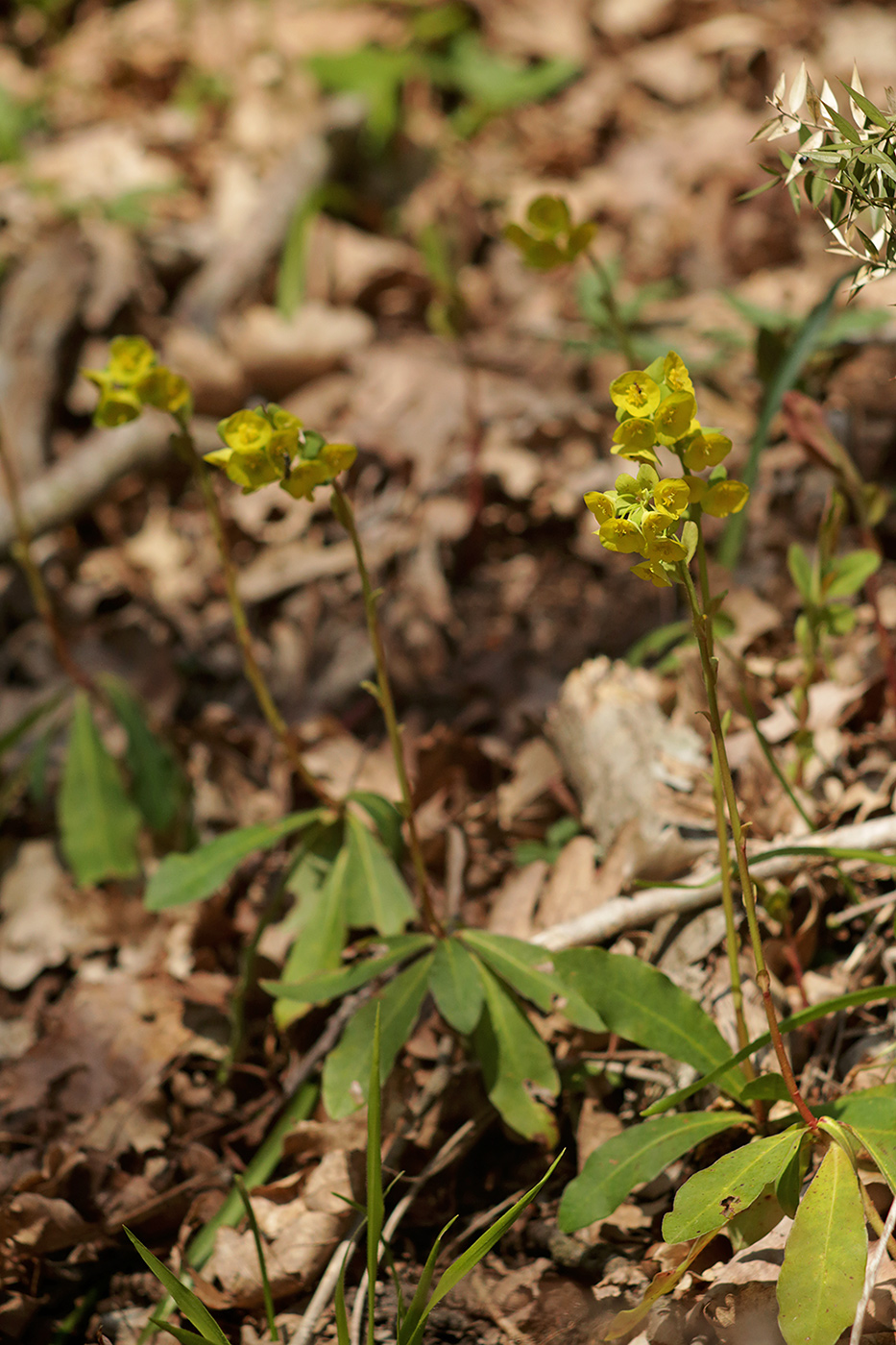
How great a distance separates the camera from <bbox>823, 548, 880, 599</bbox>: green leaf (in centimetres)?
186

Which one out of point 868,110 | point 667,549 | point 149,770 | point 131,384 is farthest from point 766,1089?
point 149,770

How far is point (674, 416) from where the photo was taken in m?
1.20

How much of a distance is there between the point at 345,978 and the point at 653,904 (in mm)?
577

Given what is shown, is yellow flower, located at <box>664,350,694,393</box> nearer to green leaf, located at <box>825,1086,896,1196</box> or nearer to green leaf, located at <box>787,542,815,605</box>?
green leaf, located at <box>787,542,815,605</box>

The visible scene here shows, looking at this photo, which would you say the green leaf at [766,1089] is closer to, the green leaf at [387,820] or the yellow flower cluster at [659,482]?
the yellow flower cluster at [659,482]

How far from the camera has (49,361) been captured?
3.65m

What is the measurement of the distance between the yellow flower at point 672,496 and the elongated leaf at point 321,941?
1.12 meters

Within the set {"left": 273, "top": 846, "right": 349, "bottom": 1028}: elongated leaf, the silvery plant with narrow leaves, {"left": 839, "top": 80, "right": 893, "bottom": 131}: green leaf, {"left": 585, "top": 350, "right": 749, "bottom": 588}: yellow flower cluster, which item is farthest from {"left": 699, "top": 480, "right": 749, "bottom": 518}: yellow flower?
{"left": 273, "top": 846, "right": 349, "bottom": 1028}: elongated leaf

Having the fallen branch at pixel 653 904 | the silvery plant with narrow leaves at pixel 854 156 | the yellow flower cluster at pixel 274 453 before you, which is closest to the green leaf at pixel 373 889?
the fallen branch at pixel 653 904

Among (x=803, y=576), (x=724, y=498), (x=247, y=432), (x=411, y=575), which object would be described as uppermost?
(x=247, y=432)

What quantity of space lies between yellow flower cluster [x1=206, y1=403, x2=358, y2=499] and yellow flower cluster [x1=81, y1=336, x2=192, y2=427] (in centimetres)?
A: 39

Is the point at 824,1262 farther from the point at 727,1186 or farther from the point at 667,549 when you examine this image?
the point at 667,549

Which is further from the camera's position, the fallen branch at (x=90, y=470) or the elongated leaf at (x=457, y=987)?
the fallen branch at (x=90, y=470)

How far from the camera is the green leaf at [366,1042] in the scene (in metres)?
1.58
